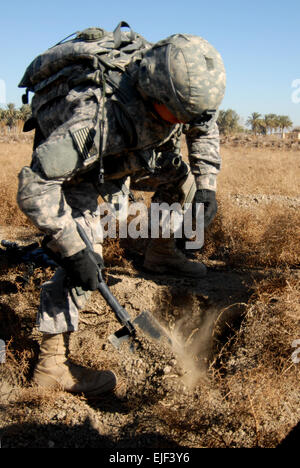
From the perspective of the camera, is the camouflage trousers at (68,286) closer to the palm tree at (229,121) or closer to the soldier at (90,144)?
the soldier at (90,144)

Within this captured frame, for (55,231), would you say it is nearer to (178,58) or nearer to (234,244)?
(178,58)

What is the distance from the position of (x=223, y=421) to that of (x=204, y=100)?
1.59 meters

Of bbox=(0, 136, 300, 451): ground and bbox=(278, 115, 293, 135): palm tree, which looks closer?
bbox=(0, 136, 300, 451): ground

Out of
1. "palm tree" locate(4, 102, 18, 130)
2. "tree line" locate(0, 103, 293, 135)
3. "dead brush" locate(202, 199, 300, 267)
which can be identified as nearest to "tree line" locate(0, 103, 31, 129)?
"palm tree" locate(4, 102, 18, 130)

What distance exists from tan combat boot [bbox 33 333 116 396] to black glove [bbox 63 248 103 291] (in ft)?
1.40

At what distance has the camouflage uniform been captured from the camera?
202 centimetres

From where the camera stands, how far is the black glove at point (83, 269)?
2186 mm

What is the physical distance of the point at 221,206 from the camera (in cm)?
457

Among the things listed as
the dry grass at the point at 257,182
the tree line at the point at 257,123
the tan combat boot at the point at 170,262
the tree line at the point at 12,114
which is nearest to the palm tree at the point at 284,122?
the tree line at the point at 257,123

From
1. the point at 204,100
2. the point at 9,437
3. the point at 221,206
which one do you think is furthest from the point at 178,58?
the point at 221,206

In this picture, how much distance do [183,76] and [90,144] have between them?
0.55 metres

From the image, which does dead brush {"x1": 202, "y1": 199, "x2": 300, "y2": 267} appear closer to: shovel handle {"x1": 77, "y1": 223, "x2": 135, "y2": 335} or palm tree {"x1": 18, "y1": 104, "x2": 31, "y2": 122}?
shovel handle {"x1": 77, "y1": 223, "x2": 135, "y2": 335}

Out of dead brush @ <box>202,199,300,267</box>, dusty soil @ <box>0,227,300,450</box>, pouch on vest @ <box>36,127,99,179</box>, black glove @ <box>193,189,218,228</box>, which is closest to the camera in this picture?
pouch on vest @ <box>36,127,99,179</box>

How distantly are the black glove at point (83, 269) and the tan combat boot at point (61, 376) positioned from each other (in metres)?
0.43
